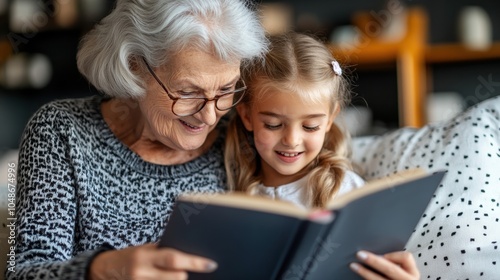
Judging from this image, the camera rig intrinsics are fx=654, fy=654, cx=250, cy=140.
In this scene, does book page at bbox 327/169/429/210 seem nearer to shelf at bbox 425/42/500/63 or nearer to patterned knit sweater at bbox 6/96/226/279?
patterned knit sweater at bbox 6/96/226/279

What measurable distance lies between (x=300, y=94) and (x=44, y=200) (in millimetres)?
585

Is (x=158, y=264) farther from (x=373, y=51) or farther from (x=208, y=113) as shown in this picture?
(x=373, y=51)

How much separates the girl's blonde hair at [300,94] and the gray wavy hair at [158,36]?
57 millimetres

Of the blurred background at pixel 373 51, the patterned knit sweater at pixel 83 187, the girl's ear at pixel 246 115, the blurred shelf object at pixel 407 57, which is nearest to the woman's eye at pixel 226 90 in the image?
the girl's ear at pixel 246 115

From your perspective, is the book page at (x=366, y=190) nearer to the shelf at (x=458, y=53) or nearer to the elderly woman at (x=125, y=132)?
the elderly woman at (x=125, y=132)

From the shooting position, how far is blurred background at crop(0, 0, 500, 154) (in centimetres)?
360

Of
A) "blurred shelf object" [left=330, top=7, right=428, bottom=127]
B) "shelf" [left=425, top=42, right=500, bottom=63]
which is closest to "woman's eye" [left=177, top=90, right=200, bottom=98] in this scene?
"blurred shelf object" [left=330, top=7, right=428, bottom=127]

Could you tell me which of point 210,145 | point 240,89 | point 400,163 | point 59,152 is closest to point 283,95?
point 240,89

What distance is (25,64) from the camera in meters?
4.32

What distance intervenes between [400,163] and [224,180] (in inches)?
17.3

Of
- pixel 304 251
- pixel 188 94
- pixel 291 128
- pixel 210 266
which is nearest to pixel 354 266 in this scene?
pixel 304 251

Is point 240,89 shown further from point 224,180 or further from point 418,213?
point 418,213

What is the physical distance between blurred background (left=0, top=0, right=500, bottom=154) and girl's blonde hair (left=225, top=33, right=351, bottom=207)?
5.54 ft

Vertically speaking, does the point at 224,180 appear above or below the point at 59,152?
below
